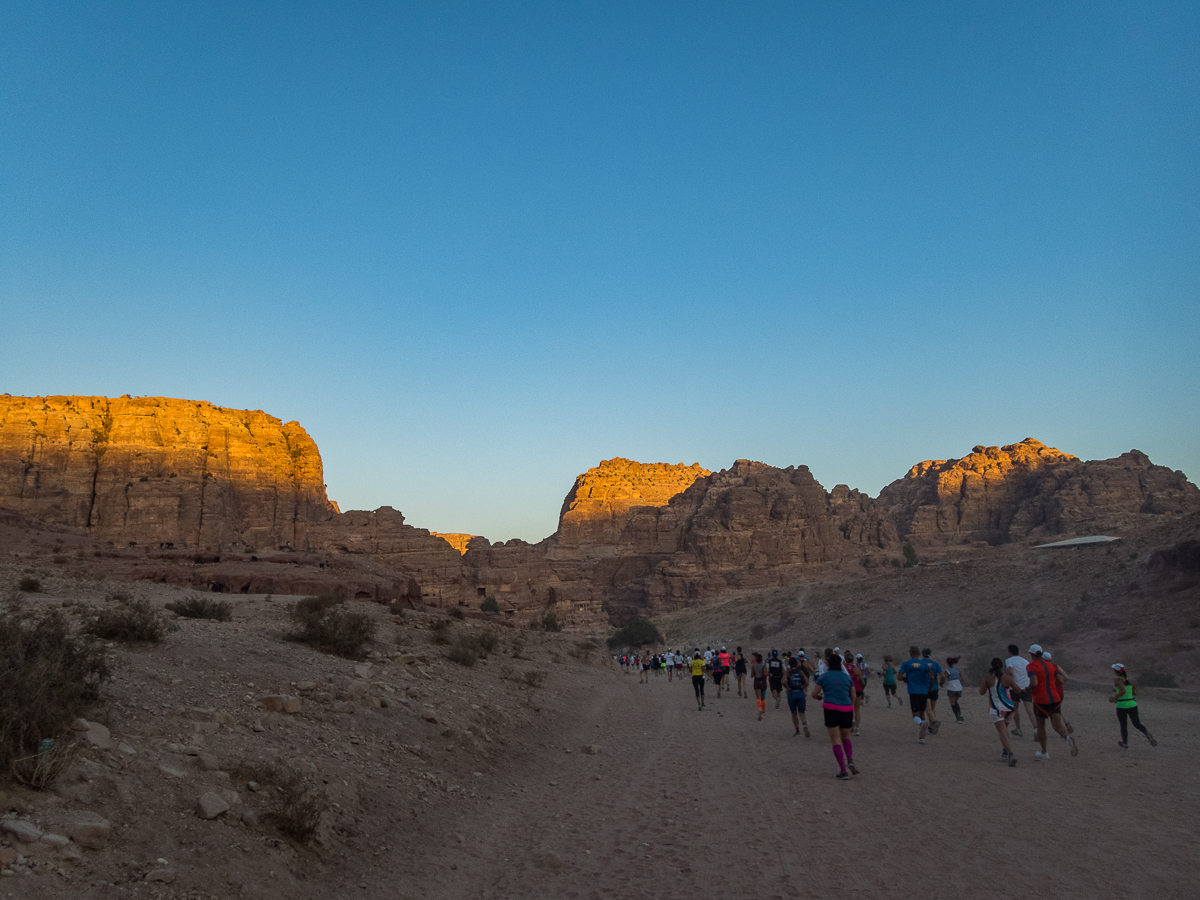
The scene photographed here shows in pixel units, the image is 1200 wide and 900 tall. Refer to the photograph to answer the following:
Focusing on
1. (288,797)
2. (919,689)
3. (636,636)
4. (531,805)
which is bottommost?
(636,636)

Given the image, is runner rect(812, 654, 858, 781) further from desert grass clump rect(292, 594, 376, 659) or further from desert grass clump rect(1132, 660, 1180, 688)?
desert grass clump rect(1132, 660, 1180, 688)

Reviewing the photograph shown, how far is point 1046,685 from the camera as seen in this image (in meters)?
9.55

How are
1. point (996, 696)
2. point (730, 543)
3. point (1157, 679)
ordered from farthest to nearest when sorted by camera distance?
1. point (730, 543)
2. point (1157, 679)
3. point (996, 696)

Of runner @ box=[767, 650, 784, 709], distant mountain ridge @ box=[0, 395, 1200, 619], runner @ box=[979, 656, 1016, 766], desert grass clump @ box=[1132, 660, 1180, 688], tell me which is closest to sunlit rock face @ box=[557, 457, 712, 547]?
distant mountain ridge @ box=[0, 395, 1200, 619]

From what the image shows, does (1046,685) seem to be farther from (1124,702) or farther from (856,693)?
(856,693)

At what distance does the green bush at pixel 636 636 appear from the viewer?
64.9 m

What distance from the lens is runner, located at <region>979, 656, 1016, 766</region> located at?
377 inches

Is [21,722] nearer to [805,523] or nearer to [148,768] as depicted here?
[148,768]

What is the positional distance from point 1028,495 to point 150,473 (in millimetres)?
118391

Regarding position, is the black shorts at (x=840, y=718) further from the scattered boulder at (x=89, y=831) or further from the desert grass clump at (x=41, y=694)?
the desert grass clump at (x=41, y=694)

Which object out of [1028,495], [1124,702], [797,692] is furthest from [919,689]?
[1028,495]

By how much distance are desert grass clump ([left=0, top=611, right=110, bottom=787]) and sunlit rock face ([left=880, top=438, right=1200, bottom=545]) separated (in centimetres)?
9090

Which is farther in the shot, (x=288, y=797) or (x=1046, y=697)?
(x=1046, y=697)

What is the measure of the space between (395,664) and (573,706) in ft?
17.2
